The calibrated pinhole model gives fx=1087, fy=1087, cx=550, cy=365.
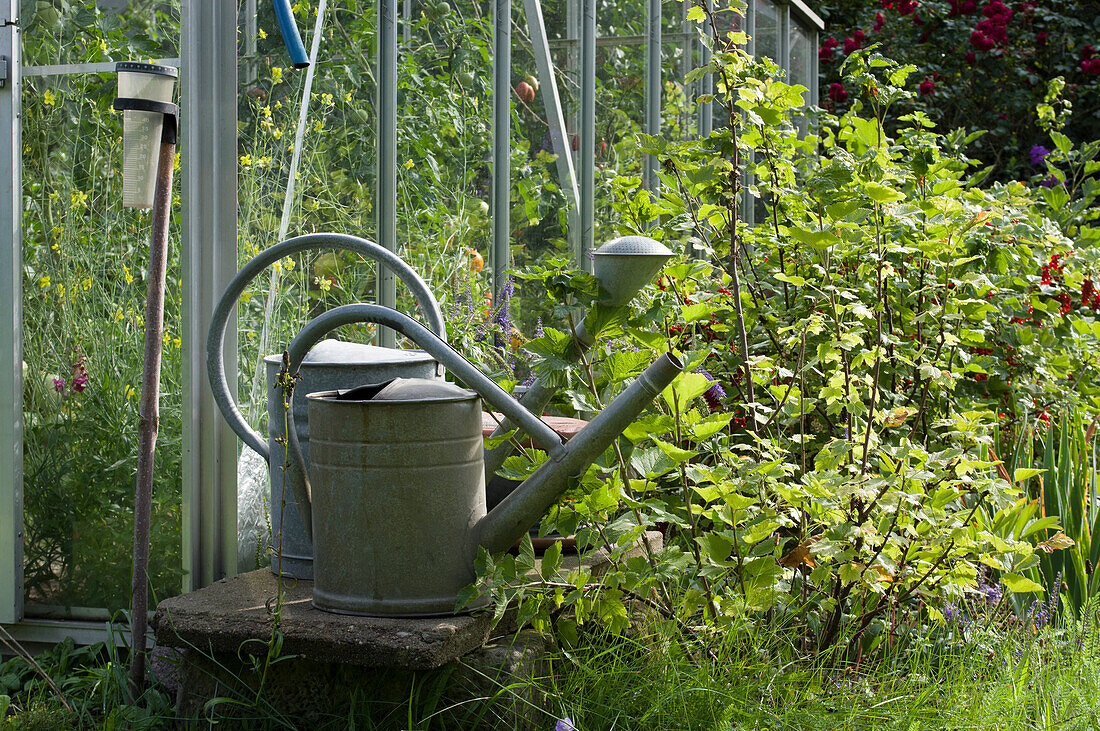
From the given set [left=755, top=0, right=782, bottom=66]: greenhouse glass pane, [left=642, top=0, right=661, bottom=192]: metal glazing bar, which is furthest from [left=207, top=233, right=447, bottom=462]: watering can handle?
[left=755, top=0, right=782, bottom=66]: greenhouse glass pane

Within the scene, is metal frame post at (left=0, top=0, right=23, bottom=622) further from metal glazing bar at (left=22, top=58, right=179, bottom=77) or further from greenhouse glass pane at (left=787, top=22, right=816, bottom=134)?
greenhouse glass pane at (left=787, top=22, right=816, bottom=134)

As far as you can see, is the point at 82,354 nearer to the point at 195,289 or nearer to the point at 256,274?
the point at 195,289

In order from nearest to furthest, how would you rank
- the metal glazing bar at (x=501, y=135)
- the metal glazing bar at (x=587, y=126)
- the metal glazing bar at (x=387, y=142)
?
the metal glazing bar at (x=387, y=142), the metal glazing bar at (x=501, y=135), the metal glazing bar at (x=587, y=126)

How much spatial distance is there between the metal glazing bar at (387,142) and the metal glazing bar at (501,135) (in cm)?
63

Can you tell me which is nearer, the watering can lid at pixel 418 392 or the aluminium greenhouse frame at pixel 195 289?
the watering can lid at pixel 418 392

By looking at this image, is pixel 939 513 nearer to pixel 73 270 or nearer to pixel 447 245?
pixel 447 245

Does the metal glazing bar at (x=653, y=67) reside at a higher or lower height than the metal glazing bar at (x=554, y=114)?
higher

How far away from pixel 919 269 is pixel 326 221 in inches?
55.3

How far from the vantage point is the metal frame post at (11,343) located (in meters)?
2.26

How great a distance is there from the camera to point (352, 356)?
79.6 inches

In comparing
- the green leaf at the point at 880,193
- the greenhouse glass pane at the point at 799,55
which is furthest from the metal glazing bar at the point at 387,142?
the greenhouse glass pane at the point at 799,55

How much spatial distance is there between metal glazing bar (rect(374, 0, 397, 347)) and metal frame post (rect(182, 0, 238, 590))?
49 cm

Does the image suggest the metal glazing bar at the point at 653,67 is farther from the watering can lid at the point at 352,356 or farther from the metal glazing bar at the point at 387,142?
the watering can lid at the point at 352,356

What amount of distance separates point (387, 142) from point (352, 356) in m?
0.91
